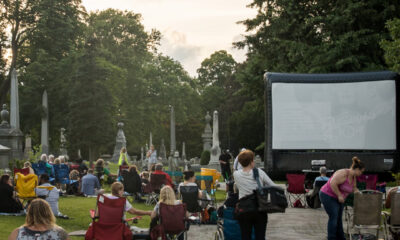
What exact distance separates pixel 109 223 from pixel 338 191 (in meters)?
3.30

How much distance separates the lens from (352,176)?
382 inches

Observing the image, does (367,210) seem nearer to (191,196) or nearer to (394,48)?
(191,196)

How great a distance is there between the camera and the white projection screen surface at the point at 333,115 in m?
18.9

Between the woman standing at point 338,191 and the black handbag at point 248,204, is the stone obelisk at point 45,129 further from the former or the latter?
the black handbag at point 248,204

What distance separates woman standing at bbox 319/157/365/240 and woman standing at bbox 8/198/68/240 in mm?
4758

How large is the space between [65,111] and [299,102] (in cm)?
2520

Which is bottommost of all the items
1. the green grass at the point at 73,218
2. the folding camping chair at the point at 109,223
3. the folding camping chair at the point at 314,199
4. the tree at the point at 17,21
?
the green grass at the point at 73,218

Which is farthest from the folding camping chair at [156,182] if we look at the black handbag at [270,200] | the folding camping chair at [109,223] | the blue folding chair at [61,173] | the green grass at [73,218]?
the black handbag at [270,200]

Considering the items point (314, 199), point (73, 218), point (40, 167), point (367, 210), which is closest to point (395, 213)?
point (367, 210)

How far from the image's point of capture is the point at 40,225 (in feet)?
20.0

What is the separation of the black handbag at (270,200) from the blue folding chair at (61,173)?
13.8 metres

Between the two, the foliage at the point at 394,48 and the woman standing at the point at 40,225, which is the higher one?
the foliage at the point at 394,48

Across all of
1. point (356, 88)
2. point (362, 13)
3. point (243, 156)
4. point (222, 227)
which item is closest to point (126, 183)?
point (356, 88)

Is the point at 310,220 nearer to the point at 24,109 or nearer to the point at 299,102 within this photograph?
the point at 299,102
